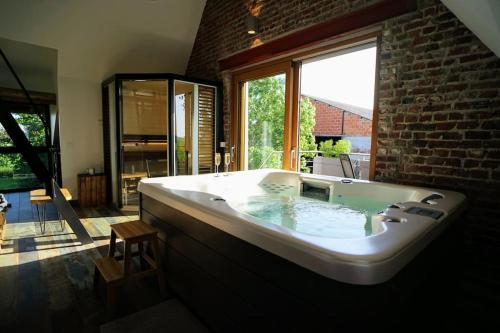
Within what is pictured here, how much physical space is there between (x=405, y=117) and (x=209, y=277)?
72.9 inches

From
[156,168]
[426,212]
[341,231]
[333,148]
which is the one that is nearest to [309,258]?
[426,212]

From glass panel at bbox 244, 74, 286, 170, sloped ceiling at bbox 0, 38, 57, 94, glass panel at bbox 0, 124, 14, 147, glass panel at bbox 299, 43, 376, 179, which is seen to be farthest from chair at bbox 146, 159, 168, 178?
glass panel at bbox 0, 124, 14, 147

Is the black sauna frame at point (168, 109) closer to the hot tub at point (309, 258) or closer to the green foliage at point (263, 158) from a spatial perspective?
the green foliage at point (263, 158)

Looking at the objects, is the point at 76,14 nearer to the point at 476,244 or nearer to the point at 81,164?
the point at 81,164

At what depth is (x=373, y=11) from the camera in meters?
2.31

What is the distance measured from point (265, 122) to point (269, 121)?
0.07 m

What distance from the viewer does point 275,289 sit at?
1073 mm

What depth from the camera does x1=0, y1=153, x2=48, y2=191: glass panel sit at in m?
5.20

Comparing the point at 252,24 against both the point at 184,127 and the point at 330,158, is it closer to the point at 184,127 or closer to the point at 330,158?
the point at 184,127

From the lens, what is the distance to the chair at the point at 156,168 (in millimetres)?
4324

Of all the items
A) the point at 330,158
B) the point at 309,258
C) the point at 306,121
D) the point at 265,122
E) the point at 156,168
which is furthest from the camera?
the point at 156,168

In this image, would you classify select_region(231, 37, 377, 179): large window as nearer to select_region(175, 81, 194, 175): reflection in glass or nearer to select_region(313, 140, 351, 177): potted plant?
select_region(313, 140, 351, 177): potted plant

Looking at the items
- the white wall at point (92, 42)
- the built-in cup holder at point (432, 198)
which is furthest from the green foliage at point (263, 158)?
the white wall at point (92, 42)

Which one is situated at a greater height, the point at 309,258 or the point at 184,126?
the point at 184,126
